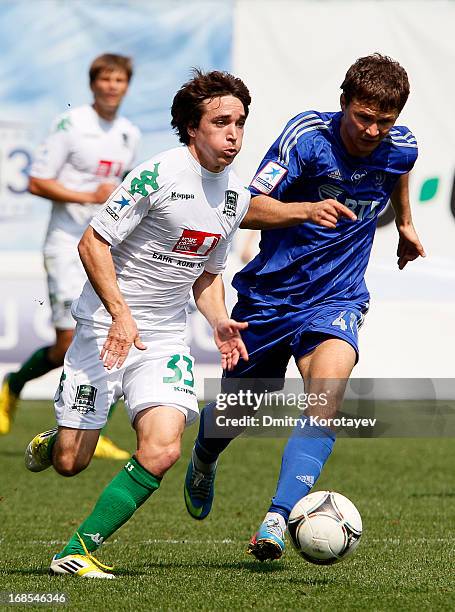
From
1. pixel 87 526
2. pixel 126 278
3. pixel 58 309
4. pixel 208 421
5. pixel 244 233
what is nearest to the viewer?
pixel 87 526

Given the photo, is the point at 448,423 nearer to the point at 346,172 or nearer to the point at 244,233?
the point at 244,233

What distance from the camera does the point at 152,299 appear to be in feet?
18.5

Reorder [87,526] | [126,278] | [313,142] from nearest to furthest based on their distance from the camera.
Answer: [87,526]
[126,278]
[313,142]

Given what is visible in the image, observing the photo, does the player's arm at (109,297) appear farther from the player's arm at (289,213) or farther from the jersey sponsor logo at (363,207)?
the jersey sponsor logo at (363,207)

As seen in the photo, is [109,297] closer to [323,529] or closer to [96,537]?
[96,537]

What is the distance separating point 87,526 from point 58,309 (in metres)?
4.75

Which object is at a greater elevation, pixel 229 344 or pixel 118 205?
pixel 118 205

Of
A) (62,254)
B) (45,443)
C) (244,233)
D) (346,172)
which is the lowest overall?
(244,233)

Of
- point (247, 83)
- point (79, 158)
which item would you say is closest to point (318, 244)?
point (79, 158)

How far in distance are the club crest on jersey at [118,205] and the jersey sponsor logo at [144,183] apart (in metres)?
0.03

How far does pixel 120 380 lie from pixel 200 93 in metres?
1.33

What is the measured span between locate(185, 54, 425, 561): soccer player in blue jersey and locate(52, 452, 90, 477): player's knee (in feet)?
→ 2.81

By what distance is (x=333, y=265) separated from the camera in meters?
6.11

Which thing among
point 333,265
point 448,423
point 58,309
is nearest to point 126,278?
point 333,265
